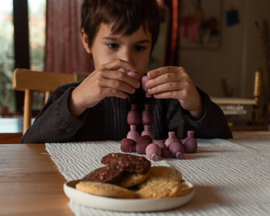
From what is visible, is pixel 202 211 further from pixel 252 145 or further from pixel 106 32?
pixel 106 32

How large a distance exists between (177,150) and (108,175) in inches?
9.2

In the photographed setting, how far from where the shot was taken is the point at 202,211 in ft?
0.90

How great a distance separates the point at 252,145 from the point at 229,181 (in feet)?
1.06

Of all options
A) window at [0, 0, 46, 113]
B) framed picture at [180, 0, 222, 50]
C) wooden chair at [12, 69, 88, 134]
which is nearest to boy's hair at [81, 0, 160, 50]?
wooden chair at [12, 69, 88, 134]

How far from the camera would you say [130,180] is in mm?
308

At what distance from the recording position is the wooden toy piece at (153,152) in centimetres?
48

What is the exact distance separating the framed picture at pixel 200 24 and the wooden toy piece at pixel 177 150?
229 centimetres

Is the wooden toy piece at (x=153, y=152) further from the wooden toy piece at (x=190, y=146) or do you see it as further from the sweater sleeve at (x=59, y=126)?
the sweater sleeve at (x=59, y=126)

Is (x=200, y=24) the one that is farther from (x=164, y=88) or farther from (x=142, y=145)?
(x=142, y=145)

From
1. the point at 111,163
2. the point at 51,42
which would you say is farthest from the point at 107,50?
the point at 51,42

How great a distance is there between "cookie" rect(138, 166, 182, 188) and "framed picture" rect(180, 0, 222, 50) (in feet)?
8.09

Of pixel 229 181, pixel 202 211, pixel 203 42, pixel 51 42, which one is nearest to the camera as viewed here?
pixel 202 211

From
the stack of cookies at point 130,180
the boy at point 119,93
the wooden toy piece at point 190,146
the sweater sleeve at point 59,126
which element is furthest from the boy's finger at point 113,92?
the stack of cookies at point 130,180

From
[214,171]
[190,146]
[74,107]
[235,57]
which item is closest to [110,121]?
[74,107]
